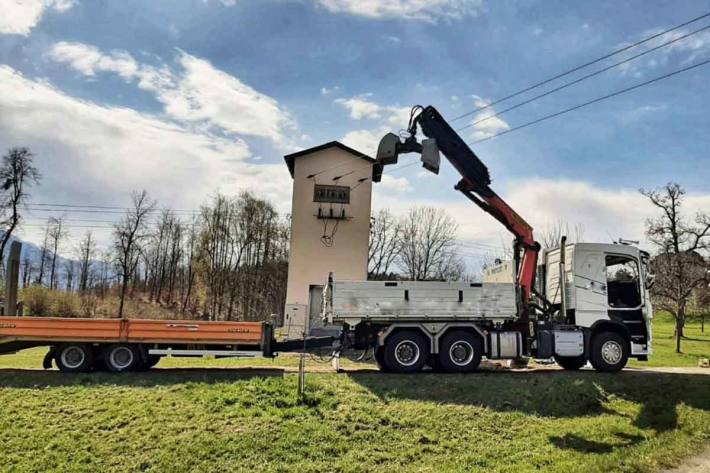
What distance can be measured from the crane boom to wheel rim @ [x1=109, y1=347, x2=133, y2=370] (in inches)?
335

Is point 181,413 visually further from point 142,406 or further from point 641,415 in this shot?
point 641,415

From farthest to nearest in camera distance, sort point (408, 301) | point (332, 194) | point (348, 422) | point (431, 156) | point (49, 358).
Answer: point (332, 194) < point (431, 156) < point (408, 301) < point (49, 358) < point (348, 422)

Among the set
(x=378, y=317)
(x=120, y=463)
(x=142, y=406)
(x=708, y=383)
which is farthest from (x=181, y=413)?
(x=708, y=383)

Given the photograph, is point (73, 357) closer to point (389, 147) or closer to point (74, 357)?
point (74, 357)

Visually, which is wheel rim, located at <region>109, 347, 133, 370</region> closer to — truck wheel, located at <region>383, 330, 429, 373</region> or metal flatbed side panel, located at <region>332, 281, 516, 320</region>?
metal flatbed side panel, located at <region>332, 281, 516, 320</region>

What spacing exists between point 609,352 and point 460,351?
13.4 feet

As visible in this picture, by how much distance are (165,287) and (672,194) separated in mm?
56350

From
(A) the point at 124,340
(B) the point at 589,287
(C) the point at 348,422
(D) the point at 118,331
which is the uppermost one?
(B) the point at 589,287

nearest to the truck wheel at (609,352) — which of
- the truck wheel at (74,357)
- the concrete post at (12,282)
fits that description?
the truck wheel at (74,357)

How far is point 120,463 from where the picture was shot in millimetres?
7871

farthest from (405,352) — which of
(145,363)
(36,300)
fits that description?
(36,300)

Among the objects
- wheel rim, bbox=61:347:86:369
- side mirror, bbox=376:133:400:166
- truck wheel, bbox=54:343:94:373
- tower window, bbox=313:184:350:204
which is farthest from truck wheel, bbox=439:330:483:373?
tower window, bbox=313:184:350:204

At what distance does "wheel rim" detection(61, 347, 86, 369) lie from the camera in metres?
12.4

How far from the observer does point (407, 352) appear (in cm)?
1284
